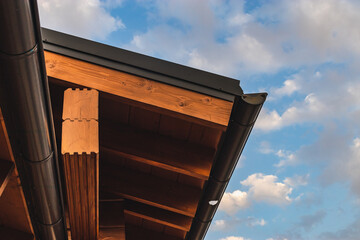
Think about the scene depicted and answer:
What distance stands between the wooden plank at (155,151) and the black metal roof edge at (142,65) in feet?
2.49

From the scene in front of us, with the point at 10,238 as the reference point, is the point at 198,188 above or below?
above

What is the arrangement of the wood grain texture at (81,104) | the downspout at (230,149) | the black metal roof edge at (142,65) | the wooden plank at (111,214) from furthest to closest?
the wooden plank at (111,214), the black metal roof edge at (142,65), the downspout at (230,149), the wood grain texture at (81,104)

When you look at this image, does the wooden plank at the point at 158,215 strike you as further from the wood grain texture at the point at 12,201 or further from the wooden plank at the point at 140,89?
the wooden plank at the point at 140,89

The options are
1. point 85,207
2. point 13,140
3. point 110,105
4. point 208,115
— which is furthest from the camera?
point 110,105

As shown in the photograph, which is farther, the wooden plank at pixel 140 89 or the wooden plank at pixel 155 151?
the wooden plank at pixel 155 151

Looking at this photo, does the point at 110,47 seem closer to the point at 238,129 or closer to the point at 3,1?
the point at 238,129

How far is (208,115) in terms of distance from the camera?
9.55 feet

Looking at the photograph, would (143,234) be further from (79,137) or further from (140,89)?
(79,137)

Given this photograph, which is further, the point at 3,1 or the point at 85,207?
the point at 85,207

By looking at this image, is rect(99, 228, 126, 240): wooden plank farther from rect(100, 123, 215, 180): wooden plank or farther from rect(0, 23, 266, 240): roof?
rect(100, 123, 215, 180): wooden plank

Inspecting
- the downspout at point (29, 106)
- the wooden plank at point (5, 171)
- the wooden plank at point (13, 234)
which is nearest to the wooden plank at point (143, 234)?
the wooden plank at point (13, 234)

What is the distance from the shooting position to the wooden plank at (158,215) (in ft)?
14.7

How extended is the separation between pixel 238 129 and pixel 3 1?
6.42 feet

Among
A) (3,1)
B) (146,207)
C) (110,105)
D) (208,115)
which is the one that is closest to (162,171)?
(146,207)
